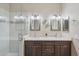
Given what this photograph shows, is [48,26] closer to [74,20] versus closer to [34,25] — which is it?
[34,25]

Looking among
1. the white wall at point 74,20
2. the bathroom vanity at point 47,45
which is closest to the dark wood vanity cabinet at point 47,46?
the bathroom vanity at point 47,45

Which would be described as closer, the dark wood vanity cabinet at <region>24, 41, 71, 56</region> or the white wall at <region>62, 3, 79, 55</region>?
the white wall at <region>62, 3, 79, 55</region>

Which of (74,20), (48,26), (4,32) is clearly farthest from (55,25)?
(4,32)

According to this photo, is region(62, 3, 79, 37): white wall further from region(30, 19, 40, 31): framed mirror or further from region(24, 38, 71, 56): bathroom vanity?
region(30, 19, 40, 31): framed mirror

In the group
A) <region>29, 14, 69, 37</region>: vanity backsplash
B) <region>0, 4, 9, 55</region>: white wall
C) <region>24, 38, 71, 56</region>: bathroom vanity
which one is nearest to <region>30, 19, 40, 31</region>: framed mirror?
<region>29, 14, 69, 37</region>: vanity backsplash

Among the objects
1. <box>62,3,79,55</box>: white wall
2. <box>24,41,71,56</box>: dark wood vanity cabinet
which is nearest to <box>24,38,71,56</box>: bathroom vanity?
<box>24,41,71,56</box>: dark wood vanity cabinet

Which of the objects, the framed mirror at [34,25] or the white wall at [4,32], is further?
the framed mirror at [34,25]

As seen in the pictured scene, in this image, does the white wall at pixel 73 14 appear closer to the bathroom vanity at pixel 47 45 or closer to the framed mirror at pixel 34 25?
the bathroom vanity at pixel 47 45

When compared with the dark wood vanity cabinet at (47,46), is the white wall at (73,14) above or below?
above

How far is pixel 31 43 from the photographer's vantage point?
1.13 m

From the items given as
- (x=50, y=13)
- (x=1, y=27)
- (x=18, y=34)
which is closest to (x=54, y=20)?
(x=50, y=13)

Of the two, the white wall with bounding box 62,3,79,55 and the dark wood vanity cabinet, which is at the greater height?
the white wall with bounding box 62,3,79,55

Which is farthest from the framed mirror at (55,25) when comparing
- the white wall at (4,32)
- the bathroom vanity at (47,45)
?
the white wall at (4,32)

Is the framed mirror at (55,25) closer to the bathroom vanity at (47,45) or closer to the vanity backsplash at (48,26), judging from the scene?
the vanity backsplash at (48,26)
